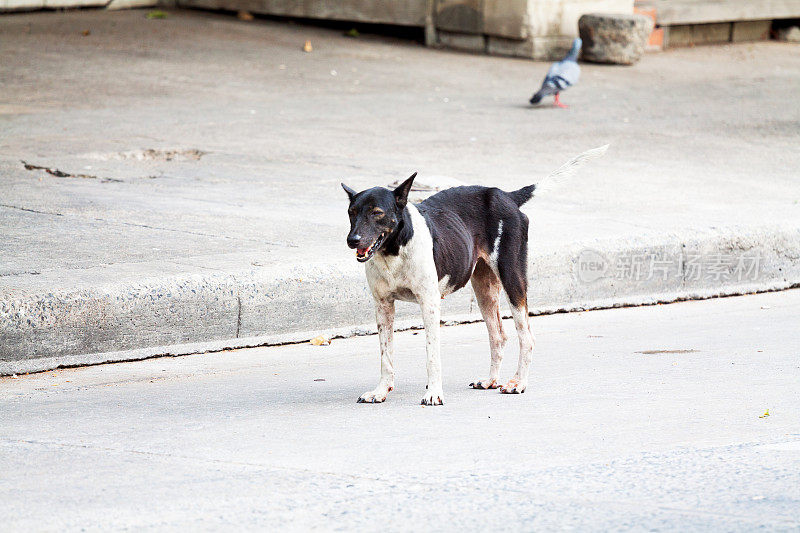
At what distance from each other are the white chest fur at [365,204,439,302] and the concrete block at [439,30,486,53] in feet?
42.4

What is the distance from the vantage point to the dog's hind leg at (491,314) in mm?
5789

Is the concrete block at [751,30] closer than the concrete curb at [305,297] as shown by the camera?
No

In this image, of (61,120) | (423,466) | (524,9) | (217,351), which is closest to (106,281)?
(217,351)

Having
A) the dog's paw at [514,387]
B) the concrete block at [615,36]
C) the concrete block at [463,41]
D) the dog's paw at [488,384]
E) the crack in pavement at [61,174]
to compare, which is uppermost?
the concrete block at [615,36]

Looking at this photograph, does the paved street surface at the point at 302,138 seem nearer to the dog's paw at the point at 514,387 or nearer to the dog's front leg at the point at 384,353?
the dog's front leg at the point at 384,353

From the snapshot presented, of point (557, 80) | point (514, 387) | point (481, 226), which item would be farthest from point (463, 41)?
point (514, 387)

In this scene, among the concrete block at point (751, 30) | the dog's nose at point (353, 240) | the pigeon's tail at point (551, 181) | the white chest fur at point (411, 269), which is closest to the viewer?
the dog's nose at point (353, 240)

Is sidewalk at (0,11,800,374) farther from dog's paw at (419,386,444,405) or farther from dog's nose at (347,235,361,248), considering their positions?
dog's nose at (347,235,361,248)

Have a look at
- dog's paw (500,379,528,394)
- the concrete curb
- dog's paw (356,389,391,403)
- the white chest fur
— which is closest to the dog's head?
the white chest fur

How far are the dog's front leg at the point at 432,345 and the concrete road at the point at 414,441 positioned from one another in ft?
0.25

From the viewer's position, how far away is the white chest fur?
5.25m

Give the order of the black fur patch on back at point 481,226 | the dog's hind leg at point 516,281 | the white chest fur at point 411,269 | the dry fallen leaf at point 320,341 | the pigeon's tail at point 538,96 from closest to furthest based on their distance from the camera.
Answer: the white chest fur at point 411,269 → the black fur patch on back at point 481,226 → the dog's hind leg at point 516,281 → the dry fallen leaf at point 320,341 → the pigeon's tail at point 538,96

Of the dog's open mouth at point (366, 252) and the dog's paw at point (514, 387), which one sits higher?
the dog's open mouth at point (366, 252)

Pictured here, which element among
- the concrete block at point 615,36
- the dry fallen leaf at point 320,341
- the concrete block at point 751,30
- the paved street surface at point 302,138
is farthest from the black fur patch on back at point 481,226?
the concrete block at point 751,30
